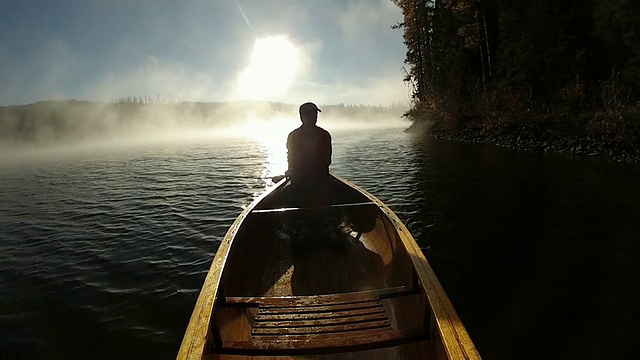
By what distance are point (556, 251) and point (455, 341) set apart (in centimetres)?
635

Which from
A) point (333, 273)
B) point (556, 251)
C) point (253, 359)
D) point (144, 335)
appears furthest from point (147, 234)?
point (556, 251)

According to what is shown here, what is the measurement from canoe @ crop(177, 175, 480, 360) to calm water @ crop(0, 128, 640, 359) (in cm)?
144

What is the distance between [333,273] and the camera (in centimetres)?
573

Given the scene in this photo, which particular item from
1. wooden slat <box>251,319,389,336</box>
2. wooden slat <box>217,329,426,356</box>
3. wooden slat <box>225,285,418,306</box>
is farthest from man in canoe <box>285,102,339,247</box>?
wooden slat <box>217,329,426,356</box>

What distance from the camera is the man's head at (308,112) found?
19.9 feet

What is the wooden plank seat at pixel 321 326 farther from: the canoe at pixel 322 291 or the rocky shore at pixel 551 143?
the rocky shore at pixel 551 143

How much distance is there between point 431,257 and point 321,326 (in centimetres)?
461

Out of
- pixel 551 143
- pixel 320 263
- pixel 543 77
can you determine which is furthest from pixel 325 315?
pixel 543 77

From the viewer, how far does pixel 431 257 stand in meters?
7.57

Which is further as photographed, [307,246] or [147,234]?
[147,234]

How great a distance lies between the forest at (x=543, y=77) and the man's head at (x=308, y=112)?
55.0ft

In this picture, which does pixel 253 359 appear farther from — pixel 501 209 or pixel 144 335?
pixel 501 209

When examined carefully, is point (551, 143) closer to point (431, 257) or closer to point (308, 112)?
point (431, 257)

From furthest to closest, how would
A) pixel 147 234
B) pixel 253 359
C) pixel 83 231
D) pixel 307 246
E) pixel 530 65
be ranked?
pixel 530 65 < pixel 83 231 < pixel 147 234 < pixel 307 246 < pixel 253 359
